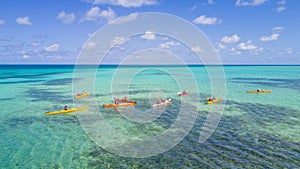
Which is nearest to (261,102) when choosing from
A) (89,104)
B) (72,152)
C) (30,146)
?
(89,104)

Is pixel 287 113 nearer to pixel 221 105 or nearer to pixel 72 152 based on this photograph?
pixel 221 105

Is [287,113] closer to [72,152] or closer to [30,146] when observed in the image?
[72,152]

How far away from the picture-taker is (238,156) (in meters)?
18.4

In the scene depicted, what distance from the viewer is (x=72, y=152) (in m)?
19.6

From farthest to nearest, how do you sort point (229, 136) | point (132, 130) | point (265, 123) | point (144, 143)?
point (265, 123) → point (132, 130) → point (229, 136) → point (144, 143)

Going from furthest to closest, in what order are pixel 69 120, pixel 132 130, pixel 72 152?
1. pixel 69 120
2. pixel 132 130
3. pixel 72 152

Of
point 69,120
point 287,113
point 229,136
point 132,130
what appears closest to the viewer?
point 229,136

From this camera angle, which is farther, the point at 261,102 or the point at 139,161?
the point at 261,102

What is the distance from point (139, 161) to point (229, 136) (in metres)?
9.63

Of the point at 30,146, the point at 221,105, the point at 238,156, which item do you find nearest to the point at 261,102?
the point at 221,105

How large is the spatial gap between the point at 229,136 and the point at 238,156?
448 cm

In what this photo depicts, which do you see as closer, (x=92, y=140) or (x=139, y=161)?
(x=139, y=161)

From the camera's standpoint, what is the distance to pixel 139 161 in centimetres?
1791

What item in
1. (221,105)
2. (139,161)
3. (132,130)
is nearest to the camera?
(139,161)
